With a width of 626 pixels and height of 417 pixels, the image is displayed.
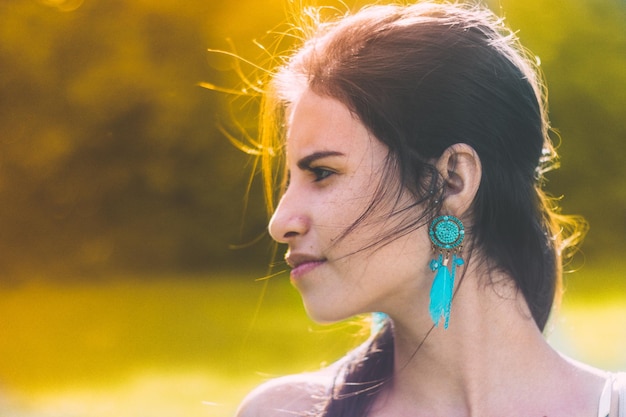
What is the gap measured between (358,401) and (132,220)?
381cm

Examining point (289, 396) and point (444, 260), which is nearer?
point (444, 260)

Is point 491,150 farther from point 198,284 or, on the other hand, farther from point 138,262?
point 138,262

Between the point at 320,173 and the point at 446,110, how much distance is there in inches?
12.0

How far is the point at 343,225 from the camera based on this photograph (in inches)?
66.8

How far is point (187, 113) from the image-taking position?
18.2 ft

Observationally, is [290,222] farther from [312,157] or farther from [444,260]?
[444,260]

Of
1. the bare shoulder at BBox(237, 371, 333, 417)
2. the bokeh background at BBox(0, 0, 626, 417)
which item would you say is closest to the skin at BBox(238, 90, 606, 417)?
the bare shoulder at BBox(237, 371, 333, 417)

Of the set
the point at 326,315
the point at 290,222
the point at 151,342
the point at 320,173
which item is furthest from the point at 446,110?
the point at 151,342

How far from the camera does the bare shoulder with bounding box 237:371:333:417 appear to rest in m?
1.97

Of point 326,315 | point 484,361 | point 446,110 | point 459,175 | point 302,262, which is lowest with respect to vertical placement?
point 484,361

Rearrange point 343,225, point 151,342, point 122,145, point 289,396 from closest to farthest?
point 343,225 < point 289,396 < point 151,342 < point 122,145

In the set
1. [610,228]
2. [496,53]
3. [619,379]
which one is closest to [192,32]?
[610,228]

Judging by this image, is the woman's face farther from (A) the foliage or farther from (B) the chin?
(A) the foliage

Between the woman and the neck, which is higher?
the woman
